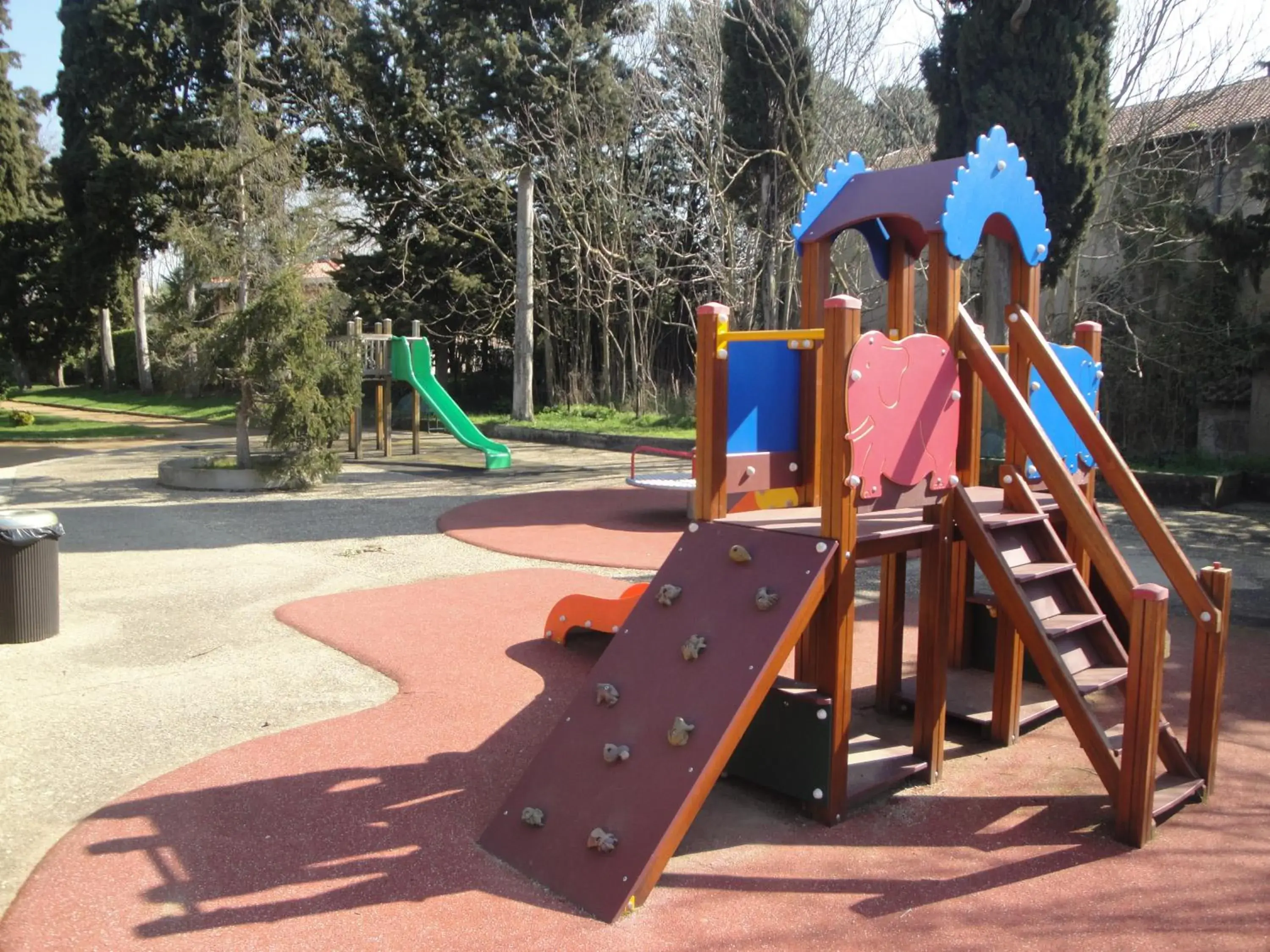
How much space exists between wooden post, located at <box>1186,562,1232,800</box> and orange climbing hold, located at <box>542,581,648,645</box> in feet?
8.90

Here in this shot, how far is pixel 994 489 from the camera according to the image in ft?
17.7

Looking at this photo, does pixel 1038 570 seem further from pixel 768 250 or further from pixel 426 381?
pixel 426 381

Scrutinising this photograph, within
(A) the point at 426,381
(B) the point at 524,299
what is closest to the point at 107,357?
(B) the point at 524,299

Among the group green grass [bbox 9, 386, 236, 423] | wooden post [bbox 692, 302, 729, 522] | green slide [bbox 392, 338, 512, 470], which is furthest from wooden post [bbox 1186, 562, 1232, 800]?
green grass [bbox 9, 386, 236, 423]

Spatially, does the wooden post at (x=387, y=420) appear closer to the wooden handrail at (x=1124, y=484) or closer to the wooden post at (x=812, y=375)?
the wooden post at (x=812, y=375)

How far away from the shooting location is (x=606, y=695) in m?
3.88

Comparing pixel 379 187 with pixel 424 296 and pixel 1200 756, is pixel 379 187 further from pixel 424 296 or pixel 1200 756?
pixel 1200 756

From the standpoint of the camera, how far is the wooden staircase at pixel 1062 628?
3873 millimetres

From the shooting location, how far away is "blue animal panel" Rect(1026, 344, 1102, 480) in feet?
17.0

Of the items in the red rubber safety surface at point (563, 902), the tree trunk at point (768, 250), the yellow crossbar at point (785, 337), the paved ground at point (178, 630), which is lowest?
the red rubber safety surface at point (563, 902)

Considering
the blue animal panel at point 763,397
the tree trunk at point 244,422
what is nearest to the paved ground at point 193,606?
the tree trunk at point 244,422

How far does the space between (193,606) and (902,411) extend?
5.31m

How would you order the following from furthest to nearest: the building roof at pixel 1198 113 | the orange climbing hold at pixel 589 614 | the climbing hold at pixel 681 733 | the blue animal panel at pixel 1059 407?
the building roof at pixel 1198 113
the orange climbing hold at pixel 589 614
the blue animal panel at pixel 1059 407
the climbing hold at pixel 681 733

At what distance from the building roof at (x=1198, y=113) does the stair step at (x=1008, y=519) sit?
1184 centimetres
